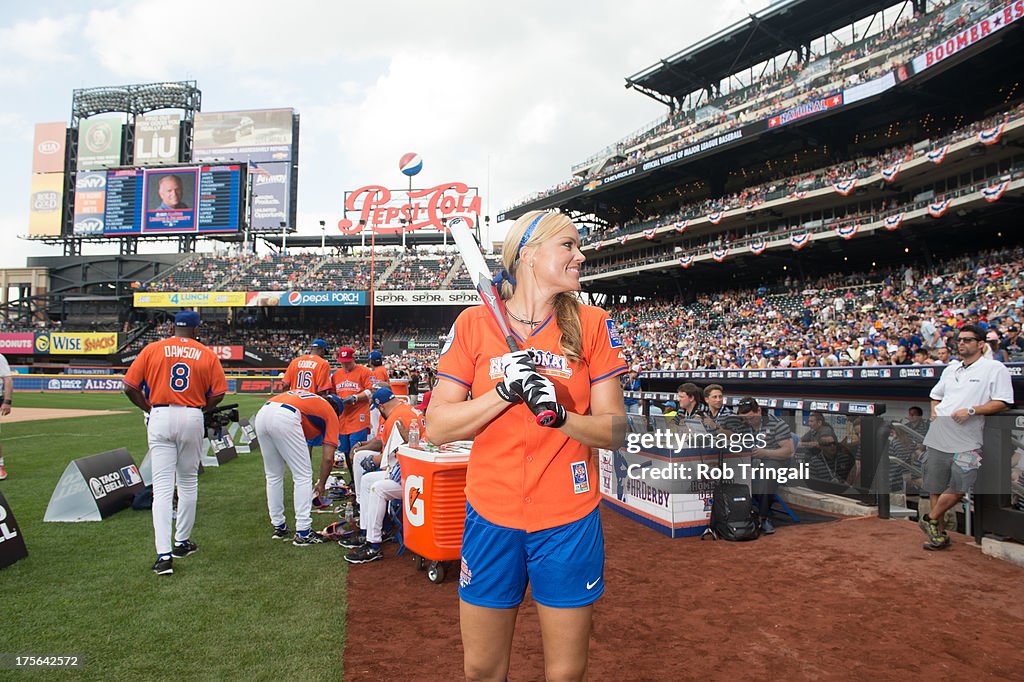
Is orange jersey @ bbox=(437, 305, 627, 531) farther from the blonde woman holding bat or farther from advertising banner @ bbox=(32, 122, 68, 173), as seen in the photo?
advertising banner @ bbox=(32, 122, 68, 173)

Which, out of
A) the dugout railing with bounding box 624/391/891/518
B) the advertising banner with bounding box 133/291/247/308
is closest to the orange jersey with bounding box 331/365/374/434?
the dugout railing with bounding box 624/391/891/518

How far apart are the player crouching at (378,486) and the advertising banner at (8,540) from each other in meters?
2.85

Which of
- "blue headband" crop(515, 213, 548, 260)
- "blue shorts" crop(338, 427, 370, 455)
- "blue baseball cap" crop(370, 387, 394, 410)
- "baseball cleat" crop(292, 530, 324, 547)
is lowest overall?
"baseball cleat" crop(292, 530, 324, 547)

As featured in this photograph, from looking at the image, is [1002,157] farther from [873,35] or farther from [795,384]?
[795,384]

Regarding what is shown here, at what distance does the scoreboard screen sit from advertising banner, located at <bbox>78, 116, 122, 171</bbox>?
2.35 m

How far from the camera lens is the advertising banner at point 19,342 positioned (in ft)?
141

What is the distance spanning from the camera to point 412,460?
524 cm

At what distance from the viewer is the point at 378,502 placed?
598cm

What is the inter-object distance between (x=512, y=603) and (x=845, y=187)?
29.6 metres

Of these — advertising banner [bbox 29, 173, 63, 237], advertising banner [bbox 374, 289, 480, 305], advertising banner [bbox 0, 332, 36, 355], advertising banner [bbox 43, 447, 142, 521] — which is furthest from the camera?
advertising banner [bbox 29, 173, 63, 237]

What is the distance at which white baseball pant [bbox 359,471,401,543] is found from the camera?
5.89 meters

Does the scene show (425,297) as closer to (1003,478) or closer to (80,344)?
(80,344)

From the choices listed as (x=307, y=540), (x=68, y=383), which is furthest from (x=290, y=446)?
(x=68, y=383)

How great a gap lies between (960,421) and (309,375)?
7.25 m
